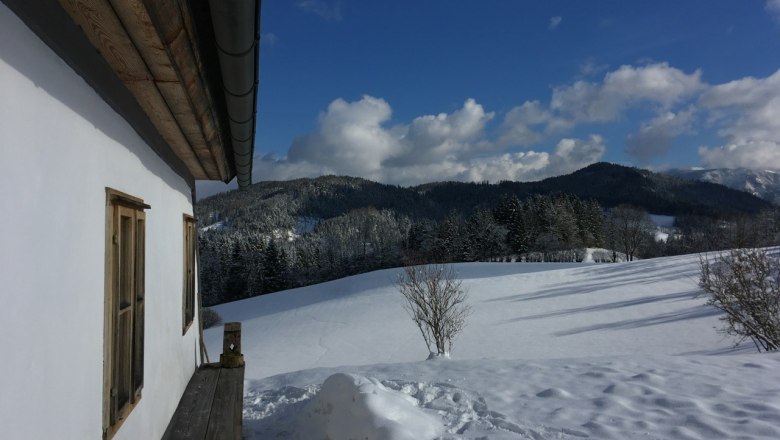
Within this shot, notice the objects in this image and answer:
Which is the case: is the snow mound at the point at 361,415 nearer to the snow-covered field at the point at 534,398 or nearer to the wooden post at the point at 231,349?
the snow-covered field at the point at 534,398

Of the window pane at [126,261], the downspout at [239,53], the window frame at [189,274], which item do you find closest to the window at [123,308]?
the window pane at [126,261]

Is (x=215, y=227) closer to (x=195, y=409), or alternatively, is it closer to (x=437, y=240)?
(x=437, y=240)

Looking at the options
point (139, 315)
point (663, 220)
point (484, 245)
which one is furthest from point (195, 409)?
point (663, 220)

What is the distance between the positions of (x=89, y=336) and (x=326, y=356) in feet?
56.3

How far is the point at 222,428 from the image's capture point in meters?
3.51

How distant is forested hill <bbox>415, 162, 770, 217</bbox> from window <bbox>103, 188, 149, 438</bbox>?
415ft

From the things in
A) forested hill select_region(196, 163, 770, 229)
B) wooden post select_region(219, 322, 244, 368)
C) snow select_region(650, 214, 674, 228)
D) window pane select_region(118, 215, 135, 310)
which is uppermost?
forested hill select_region(196, 163, 770, 229)

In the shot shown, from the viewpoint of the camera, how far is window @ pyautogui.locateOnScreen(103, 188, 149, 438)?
81.7 inches

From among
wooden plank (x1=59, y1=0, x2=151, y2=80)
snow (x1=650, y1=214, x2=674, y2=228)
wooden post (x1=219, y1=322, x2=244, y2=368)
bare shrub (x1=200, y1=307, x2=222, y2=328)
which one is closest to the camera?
wooden plank (x1=59, y1=0, x2=151, y2=80)

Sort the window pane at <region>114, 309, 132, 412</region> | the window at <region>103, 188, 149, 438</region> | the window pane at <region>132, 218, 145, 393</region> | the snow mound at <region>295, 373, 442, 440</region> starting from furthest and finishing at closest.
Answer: the snow mound at <region>295, 373, 442, 440</region> < the window pane at <region>132, 218, 145, 393</region> < the window pane at <region>114, 309, 132, 412</region> < the window at <region>103, 188, 149, 438</region>

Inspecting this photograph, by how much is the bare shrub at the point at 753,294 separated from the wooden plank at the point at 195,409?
11.2m

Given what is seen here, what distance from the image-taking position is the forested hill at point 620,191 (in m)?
132

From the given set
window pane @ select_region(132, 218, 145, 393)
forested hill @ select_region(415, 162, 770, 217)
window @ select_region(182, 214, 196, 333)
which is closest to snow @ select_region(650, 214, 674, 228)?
forested hill @ select_region(415, 162, 770, 217)

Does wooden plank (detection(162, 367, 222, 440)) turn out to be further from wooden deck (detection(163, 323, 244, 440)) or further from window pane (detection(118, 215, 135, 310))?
window pane (detection(118, 215, 135, 310))
